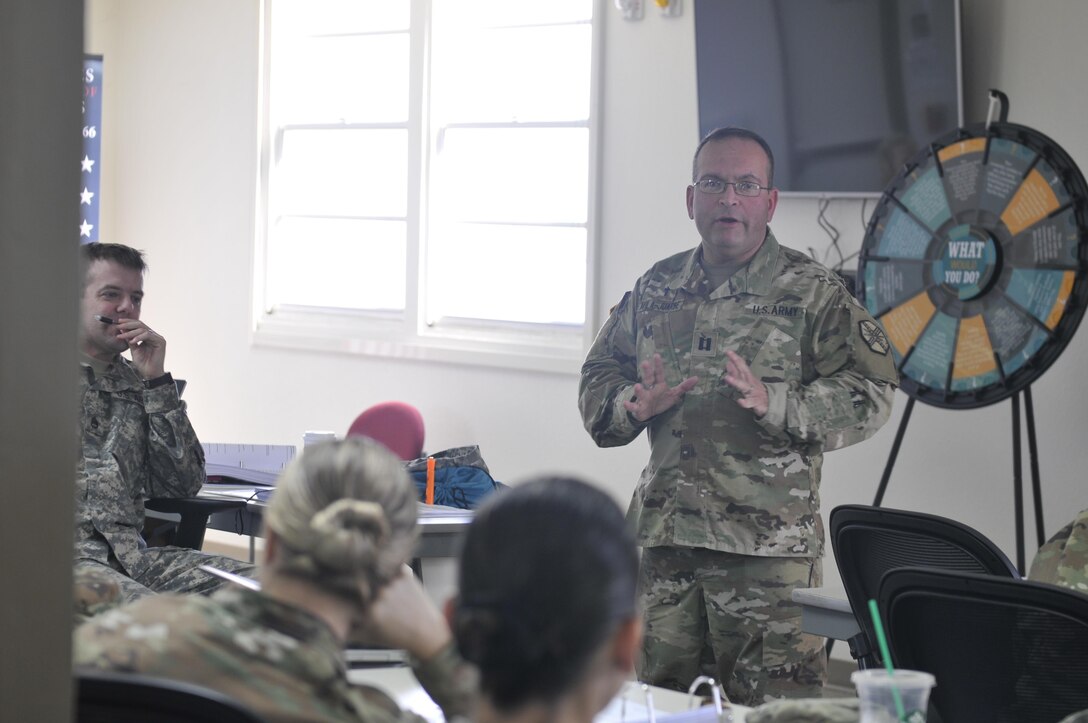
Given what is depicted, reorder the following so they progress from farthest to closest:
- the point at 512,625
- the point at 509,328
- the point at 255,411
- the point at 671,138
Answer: the point at 255,411 < the point at 509,328 < the point at 671,138 < the point at 512,625

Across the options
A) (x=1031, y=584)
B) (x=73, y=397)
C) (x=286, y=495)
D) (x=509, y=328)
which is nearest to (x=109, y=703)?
(x=286, y=495)

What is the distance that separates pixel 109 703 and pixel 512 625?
0.34 meters

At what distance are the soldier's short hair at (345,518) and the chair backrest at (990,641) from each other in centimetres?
76

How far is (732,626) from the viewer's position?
254 centimetres

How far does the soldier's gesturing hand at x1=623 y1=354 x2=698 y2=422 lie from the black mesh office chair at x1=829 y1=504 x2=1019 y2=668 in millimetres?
531

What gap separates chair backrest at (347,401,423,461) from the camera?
4719 millimetres

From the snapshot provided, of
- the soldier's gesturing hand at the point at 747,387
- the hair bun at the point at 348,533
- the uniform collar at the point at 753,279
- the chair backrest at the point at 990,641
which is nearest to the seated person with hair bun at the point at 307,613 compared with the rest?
the hair bun at the point at 348,533

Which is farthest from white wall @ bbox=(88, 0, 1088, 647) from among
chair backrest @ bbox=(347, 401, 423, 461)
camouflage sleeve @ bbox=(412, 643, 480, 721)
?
camouflage sleeve @ bbox=(412, 643, 480, 721)

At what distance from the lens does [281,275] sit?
622 cm

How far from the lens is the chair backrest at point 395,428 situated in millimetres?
4719

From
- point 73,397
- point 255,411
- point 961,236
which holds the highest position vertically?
point 961,236

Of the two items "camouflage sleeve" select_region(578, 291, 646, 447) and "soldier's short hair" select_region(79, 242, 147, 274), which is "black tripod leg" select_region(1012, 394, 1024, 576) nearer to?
"camouflage sleeve" select_region(578, 291, 646, 447)

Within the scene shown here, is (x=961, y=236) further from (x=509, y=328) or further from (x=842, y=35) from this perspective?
(x=509, y=328)

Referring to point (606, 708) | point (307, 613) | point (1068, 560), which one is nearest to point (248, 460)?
point (606, 708)
